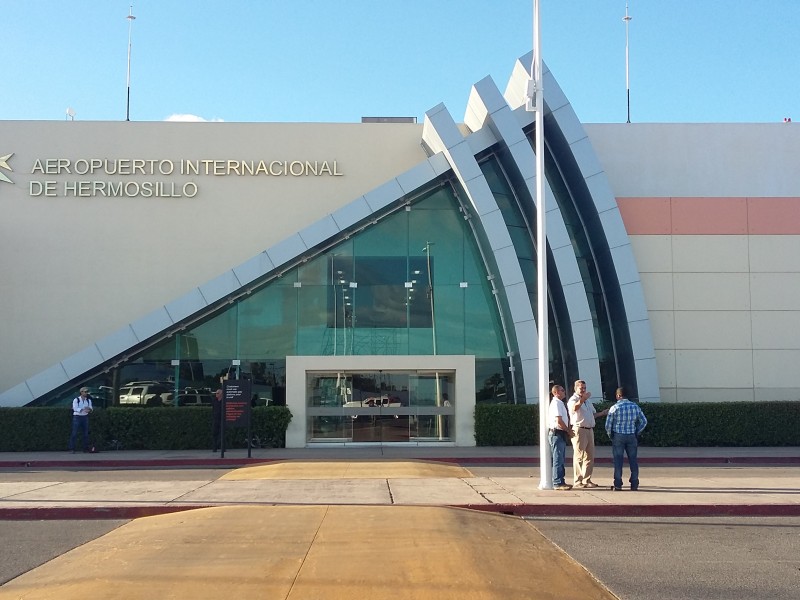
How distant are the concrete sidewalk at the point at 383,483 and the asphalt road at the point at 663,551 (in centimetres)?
48

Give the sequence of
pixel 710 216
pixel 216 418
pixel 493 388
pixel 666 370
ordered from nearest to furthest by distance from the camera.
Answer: pixel 216 418 → pixel 493 388 → pixel 666 370 → pixel 710 216

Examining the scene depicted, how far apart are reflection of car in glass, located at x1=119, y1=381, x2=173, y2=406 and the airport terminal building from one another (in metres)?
0.06

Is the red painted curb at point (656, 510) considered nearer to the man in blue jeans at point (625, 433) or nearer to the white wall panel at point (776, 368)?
the man in blue jeans at point (625, 433)

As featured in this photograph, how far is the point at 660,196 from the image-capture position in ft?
84.1

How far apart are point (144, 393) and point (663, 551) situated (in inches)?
709

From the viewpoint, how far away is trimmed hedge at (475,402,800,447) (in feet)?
74.4

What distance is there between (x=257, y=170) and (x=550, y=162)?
9247 mm

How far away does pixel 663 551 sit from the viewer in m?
9.01

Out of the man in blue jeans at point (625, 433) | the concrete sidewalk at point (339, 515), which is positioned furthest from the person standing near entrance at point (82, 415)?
the man in blue jeans at point (625, 433)

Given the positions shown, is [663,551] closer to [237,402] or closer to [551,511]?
[551,511]

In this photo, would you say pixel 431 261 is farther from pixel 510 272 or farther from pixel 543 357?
pixel 543 357

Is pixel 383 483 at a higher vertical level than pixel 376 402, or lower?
lower

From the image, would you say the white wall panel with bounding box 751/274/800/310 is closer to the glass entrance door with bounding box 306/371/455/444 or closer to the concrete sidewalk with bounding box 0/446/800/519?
the concrete sidewalk with bounding box 0/446/800/519

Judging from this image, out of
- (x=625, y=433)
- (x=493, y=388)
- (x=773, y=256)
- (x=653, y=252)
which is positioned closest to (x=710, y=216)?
(x=653, y=252)
